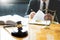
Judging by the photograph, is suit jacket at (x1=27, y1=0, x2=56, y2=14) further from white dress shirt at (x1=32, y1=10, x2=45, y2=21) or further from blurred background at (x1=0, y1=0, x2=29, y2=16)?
white dress shirt at (x1=32, y1=10, x2=45, y2=21)

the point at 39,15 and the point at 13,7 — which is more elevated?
the point at 13,7

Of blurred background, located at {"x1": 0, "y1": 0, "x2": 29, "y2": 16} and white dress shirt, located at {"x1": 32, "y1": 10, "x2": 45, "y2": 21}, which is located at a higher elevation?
blurred background, located at {"x1": 0, "y1": 0, "x2": 29, "y2": 16}

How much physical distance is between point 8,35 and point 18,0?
2.23 m

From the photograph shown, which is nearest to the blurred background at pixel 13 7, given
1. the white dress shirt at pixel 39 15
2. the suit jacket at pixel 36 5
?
the suit jacket at pixel 36 5

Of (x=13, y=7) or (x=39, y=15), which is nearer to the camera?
(x=39, y=15)

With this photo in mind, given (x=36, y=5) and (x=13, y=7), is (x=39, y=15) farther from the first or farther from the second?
(x=13, y=7)

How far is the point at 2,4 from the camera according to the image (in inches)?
137

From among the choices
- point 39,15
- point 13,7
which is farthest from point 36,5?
point 39,15

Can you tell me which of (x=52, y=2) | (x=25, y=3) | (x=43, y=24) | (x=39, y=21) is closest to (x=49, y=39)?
(x=43, y=24)

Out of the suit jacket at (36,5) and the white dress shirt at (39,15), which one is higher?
the suit jacket at (36,5)

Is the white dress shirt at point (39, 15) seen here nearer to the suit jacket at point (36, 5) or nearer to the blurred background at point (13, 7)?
the suit jacket at point (36, 5)

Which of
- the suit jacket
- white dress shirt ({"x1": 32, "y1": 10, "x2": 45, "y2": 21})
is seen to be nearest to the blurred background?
the suit jacket

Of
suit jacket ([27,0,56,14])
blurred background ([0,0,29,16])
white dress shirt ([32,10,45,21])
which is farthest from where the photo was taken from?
blurred background ([0,0,29,16])

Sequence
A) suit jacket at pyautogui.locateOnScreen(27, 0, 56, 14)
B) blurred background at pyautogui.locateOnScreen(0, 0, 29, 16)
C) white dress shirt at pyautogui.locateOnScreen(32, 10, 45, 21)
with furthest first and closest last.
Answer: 1. blurred background at pyautogui.locateOnScreen(0, 0, 29, 16)
2. suit jacket at pyautogui.locateOnScreen(27, 0, 56, 14)
3. white dress shirt at pyautogui.locateOnScreen(32, 10, 45, 21)
